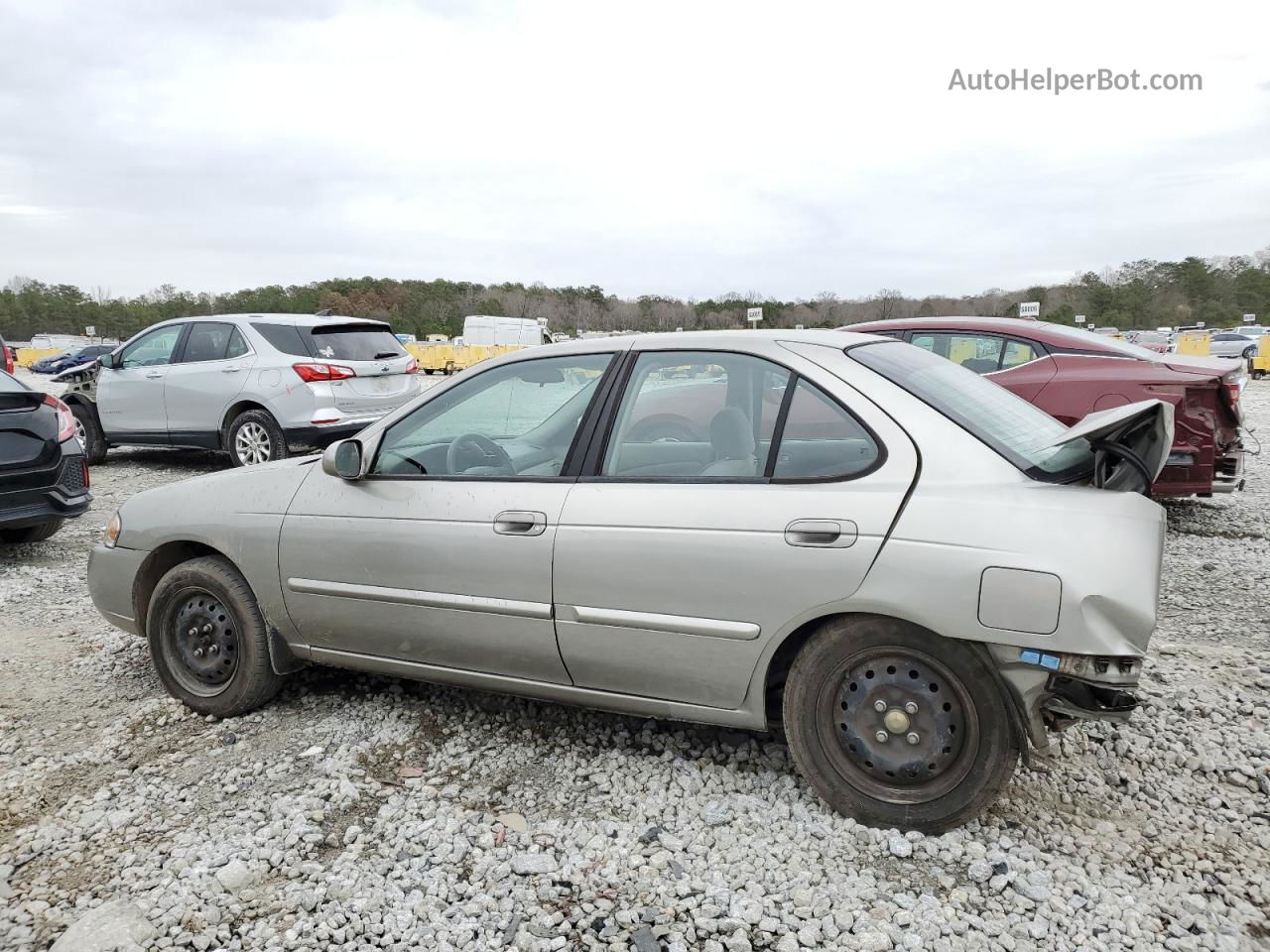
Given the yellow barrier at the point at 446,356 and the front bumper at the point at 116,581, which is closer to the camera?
the front bumper at the point at 116,581

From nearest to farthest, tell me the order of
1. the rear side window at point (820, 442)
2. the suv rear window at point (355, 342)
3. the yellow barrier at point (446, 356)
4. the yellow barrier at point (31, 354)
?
the rear side window at point (820, 442) → the suv rear window at point (355, 342) → the yellow barrier at point (446, 356) → the yellow barrier at point (31, 354)

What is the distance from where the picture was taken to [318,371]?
9.61m

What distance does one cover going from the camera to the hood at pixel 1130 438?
2729mm

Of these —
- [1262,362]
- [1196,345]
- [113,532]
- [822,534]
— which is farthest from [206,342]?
[1196,345]

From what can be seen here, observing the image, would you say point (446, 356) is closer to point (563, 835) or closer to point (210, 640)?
point (210, 640)

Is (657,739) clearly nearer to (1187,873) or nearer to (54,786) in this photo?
(1187,873)

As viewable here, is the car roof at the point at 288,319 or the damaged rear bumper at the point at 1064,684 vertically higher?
the car roof at the point at 288,319

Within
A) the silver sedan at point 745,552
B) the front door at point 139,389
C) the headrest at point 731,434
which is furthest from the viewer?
the front door at point 139,389

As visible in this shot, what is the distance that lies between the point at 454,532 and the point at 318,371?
22.8 ft

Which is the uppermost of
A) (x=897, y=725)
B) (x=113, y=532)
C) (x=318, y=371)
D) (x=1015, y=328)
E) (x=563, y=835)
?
(x=1015, y=328)

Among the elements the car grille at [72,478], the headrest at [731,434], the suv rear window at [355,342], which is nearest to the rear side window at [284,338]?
the suv rear window at [355,342]

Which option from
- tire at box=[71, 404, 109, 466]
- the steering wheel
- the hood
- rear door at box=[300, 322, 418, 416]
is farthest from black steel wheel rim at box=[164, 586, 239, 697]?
tire at box=[71, 404, 109, 466]

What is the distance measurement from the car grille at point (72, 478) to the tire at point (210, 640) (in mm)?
3230

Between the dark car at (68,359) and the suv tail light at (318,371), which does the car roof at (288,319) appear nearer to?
the suv tail light at (318,371)
